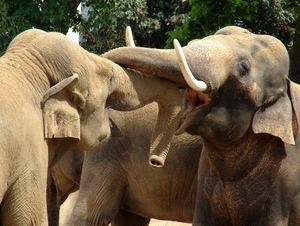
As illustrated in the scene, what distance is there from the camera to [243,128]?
329 inches

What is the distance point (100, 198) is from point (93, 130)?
210cm

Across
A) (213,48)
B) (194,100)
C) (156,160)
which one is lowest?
(156,160)

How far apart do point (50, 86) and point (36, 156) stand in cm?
52

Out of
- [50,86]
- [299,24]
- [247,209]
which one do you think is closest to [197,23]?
[299,24]

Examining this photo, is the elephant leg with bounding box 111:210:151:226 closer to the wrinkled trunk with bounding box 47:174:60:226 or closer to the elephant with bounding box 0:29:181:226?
the wrinkled trunk with bounding box 47:174:60:226

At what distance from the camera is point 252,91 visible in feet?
27.0

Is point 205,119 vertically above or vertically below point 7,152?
below

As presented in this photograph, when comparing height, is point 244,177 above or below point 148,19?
above

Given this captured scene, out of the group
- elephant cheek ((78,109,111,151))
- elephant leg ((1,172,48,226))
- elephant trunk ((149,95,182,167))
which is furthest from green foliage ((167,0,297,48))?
elephant leg ((1,172,48,226))

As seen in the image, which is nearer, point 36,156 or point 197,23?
point 36,156

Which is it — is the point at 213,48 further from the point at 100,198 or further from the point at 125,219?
the point at 125,219

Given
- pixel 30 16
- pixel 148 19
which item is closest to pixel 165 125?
pixel 30 16

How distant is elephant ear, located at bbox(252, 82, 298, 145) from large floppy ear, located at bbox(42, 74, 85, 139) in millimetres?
1484

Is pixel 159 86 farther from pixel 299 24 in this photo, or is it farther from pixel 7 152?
pixel 299 24
